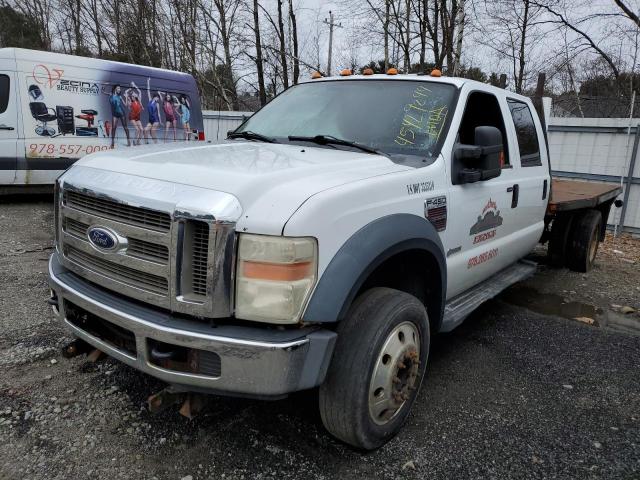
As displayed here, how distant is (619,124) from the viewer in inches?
346

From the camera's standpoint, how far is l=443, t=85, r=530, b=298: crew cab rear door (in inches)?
125

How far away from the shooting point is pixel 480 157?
3145 millimetres

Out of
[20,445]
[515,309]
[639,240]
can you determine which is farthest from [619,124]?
[20,445]

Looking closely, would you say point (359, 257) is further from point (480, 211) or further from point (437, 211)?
point (480, 211)

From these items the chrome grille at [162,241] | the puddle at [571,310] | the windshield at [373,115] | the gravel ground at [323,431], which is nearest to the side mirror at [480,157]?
the windshield at [373,115]

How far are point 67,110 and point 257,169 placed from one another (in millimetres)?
7905

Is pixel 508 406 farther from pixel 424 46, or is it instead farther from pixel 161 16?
pixel 161 16

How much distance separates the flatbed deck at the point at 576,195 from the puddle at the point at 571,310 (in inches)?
37.4

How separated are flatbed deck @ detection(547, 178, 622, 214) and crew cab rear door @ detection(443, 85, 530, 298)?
1.03 m

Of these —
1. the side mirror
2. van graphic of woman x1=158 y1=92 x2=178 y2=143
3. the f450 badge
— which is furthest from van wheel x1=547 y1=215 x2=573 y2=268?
van graphic of woman x1=158 y1=92 x2=178 y2=143

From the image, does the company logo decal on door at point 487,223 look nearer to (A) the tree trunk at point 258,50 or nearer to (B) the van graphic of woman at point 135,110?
(B) the van graphic of woman at point 135,110

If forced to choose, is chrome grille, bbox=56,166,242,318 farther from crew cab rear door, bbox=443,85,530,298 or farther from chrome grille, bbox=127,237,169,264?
crew cab rear door, bbox=443,85,530,298

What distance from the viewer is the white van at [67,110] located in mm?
8180

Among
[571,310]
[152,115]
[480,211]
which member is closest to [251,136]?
[480,211]
